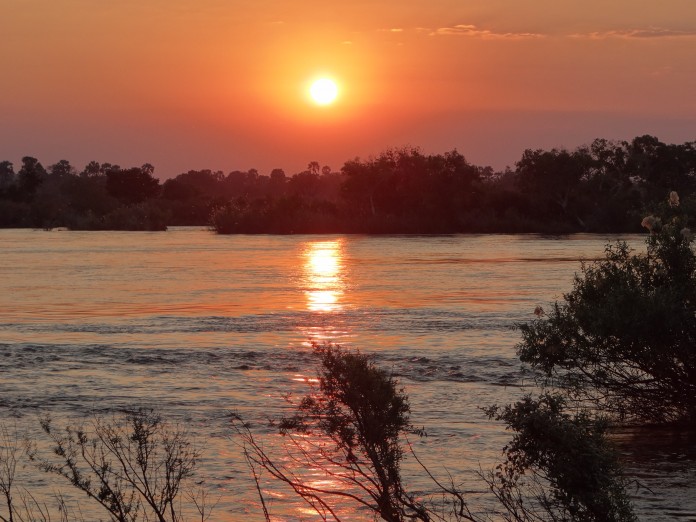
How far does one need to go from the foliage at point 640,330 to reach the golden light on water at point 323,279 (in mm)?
18992

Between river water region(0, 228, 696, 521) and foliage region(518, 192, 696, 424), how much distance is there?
1.87ft

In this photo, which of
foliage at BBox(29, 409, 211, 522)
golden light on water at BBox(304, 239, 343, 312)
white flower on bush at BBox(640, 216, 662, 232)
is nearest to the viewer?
foliage at BBox(29, 409, 211, 522)

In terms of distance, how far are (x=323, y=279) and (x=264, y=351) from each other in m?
24.8

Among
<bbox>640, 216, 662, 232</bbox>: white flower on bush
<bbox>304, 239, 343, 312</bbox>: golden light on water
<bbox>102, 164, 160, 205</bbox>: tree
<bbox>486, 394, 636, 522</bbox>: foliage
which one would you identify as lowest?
<bbox>304, 239, 343, 312</bbox>: golden light on water

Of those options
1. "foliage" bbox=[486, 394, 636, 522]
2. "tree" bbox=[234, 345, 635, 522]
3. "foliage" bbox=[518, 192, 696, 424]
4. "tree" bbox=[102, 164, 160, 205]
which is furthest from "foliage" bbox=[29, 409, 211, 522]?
"tree" bbox=[102, 164, 160, 205]

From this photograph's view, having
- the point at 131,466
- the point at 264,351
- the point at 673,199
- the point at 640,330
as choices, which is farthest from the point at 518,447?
the point at 264,351

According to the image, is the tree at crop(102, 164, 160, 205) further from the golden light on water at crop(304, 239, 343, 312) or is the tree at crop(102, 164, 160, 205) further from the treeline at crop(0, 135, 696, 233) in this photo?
the golden light on water at crop(304, 239, 343, 312)

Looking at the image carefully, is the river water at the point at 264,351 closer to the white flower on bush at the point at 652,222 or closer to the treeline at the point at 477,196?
the white flower on bush at the point at 652,222

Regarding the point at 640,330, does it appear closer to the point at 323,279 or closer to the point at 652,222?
the point at 652,222

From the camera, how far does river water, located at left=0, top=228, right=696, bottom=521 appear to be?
13297mm

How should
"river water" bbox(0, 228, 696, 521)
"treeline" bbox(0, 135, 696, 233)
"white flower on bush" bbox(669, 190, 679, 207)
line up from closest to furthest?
"river water" bbox(0, 228, 696, 521)
"white flower on bush" bbox(669, 190, 679, 207)
"treeline" bbox(0, 135, 696, 233)

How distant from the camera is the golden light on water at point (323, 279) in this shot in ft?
118

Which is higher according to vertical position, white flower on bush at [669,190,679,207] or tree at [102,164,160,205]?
tree at [102,164,160,205]

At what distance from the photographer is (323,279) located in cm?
4831
